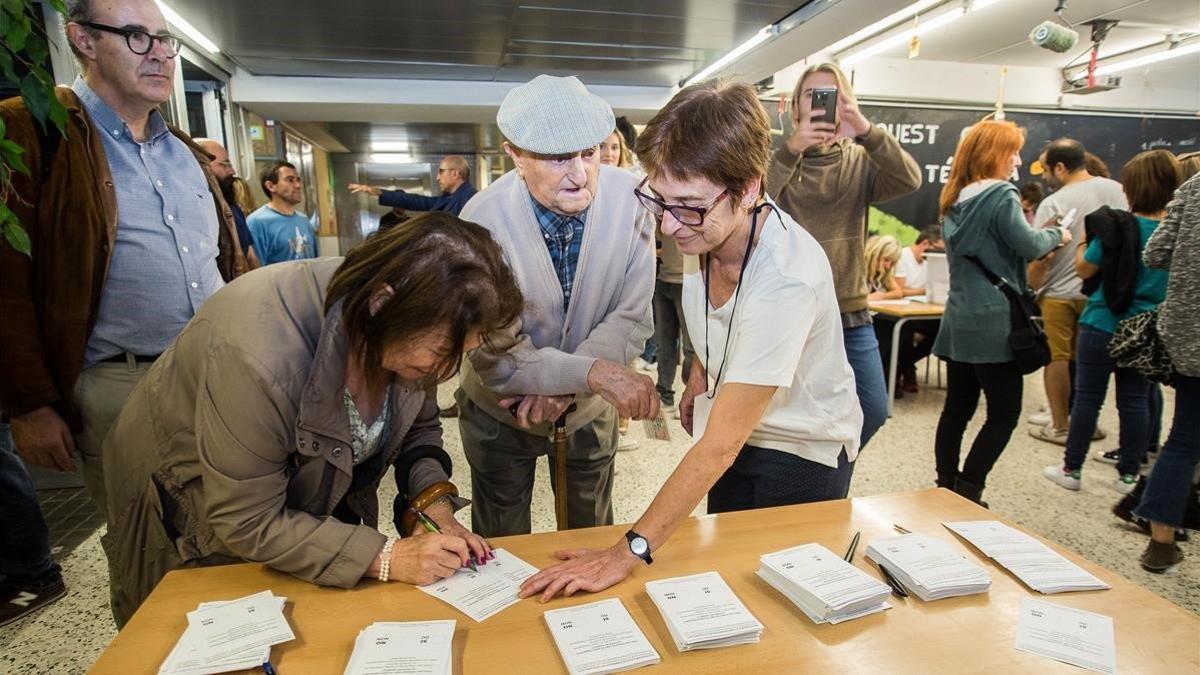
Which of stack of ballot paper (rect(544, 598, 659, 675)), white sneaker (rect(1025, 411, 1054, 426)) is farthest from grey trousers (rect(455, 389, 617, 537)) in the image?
white sneaker (rect(1025, 411, 1054, 426))

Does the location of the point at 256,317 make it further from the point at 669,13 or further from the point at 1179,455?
the point at 669,13

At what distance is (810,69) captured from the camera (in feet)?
6.59

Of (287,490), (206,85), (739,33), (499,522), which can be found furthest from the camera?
(206,85)

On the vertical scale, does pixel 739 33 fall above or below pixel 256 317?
above

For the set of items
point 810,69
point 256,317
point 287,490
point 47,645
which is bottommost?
point 47,645

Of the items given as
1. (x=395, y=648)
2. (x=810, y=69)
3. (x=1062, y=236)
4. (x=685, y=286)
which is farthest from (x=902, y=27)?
(x=395, y=648)

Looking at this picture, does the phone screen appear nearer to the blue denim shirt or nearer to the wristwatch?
the wristwatch

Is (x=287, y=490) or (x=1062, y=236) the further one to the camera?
(x=1062, y=236)

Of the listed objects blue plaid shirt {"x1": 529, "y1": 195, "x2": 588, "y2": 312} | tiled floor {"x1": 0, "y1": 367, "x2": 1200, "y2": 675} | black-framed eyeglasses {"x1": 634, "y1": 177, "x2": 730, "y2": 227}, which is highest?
black-framed eyeglasses {"x1": 634, "y1": 177, "x2": 730, "y2": 227}

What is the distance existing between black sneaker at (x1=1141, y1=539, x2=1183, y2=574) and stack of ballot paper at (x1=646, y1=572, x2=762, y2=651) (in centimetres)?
226

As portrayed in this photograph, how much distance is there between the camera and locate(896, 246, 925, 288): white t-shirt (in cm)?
505

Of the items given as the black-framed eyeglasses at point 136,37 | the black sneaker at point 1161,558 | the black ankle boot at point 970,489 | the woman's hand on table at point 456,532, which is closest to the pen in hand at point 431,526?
the woman's hand on table at point 456,532

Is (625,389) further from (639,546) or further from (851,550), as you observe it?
(851,550)

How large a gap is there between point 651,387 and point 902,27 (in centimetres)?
516
